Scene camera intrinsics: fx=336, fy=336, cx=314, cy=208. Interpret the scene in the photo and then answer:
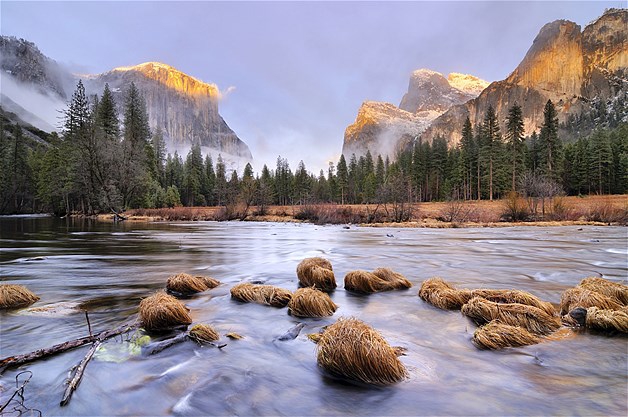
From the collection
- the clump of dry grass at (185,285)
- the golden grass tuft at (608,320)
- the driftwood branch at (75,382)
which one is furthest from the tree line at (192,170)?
the driftwood branch at (75,382)

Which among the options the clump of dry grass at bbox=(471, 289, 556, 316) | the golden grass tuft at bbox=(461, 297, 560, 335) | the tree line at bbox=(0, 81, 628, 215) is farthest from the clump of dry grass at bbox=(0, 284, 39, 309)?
the tree line at bbox=(0, 81, 628, 215)

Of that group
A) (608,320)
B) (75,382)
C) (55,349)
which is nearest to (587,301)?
(608,320)

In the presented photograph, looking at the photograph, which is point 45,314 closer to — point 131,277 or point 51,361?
point 51,361

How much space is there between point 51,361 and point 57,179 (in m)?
73.5

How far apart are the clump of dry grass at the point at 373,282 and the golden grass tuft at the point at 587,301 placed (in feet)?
12.2

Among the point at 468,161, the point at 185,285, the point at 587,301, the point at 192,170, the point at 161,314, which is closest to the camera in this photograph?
the point at 161,314

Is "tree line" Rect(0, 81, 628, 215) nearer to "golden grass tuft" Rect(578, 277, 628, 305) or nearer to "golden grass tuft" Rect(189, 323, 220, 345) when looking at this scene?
"golden grass tuft" Rect(578, 277, 628, 305)

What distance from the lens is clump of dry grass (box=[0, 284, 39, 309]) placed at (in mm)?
7402

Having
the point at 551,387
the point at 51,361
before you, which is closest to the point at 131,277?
the point at 51,361

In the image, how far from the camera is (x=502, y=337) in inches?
213

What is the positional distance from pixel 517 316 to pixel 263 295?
531cm

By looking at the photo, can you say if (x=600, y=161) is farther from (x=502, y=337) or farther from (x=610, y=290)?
(x=502, y=337)

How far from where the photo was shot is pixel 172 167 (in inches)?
4272

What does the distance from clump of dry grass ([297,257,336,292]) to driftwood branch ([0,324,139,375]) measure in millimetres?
4897
